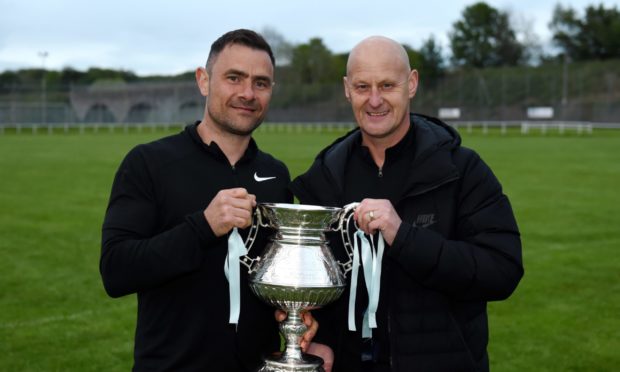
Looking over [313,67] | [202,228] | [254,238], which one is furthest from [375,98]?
[313,67]

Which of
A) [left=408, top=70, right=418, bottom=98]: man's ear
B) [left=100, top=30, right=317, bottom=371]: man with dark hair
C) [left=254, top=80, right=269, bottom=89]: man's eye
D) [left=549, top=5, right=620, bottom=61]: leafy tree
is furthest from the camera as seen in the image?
[left=549, top=5, right=620, bottom=61]: leafy tree

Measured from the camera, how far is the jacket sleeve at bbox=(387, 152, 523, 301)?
314 centimetres

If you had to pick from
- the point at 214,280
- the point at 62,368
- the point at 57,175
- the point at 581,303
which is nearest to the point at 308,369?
the point at 214,280

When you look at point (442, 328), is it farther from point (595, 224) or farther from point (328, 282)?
point (595, 224)

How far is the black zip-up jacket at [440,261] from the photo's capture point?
3.19m

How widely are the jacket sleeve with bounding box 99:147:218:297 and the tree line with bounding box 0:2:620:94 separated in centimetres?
10003

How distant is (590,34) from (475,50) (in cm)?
1637

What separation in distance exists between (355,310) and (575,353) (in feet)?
13.1

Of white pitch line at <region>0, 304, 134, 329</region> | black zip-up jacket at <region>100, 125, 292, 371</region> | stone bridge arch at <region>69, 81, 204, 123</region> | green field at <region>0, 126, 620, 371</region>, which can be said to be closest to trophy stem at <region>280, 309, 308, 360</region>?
black zip-up jacket at <region>100, 125, 292, 371</region>

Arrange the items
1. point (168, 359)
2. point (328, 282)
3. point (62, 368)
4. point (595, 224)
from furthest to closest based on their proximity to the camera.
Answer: point (595, 224) → point (62, 368) → point (168, 359) → point (328, 282)

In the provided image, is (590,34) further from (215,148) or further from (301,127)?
(215,148)

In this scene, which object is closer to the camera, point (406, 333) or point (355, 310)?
point (406, 333)

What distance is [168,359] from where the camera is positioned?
11.4 feet

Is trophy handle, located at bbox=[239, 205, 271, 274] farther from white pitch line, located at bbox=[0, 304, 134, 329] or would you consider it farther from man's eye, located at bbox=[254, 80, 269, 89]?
white pitch line, located at bbox=[0, 304, 134, 329]
